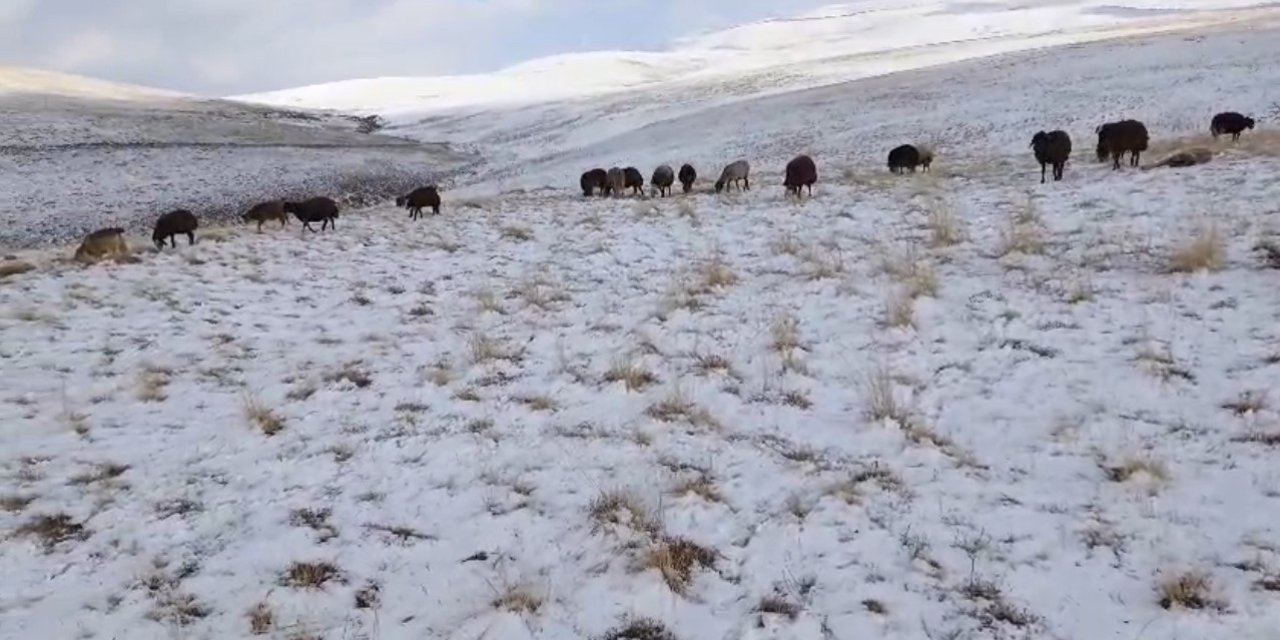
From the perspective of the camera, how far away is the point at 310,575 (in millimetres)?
5246

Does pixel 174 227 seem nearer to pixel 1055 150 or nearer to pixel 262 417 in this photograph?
pixel 262 417

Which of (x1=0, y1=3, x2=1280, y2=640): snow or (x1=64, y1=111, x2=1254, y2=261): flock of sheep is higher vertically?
(x1=64, y1=111, x2=1254, y2=261): flock of sheep

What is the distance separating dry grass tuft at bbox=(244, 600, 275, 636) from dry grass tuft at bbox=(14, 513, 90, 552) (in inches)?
63.4

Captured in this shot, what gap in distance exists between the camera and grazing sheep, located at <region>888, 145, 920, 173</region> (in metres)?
21.0

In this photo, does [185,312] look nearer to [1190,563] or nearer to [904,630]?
[904,630]

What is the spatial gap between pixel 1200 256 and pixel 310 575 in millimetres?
8885

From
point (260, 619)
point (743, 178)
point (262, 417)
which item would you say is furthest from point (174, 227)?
point (260, 619)

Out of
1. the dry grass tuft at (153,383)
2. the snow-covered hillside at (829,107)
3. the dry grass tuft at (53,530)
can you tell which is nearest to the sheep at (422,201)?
the snow-covered hillside at (829,107)

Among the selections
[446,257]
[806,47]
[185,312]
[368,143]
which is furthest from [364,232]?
[806,47]

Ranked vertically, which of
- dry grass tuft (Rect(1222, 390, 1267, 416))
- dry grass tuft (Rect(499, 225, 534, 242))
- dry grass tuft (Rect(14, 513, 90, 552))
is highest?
dry grass tuft (Rect(499, 225, 534, 242))

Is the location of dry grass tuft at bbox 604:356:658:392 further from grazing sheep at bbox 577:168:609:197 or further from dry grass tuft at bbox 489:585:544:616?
grazing sheep at bbox 577:168:609:197

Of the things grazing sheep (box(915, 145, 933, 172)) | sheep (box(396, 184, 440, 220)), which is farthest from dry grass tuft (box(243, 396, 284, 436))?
grazing sheep (box(915, 145, 933, 172))

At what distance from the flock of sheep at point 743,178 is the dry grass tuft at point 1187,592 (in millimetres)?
12957

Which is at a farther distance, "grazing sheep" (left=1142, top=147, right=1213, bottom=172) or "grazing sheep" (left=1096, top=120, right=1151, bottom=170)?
"grazing sheep" (left=1096, top=120, right=1151, bottom=170)
